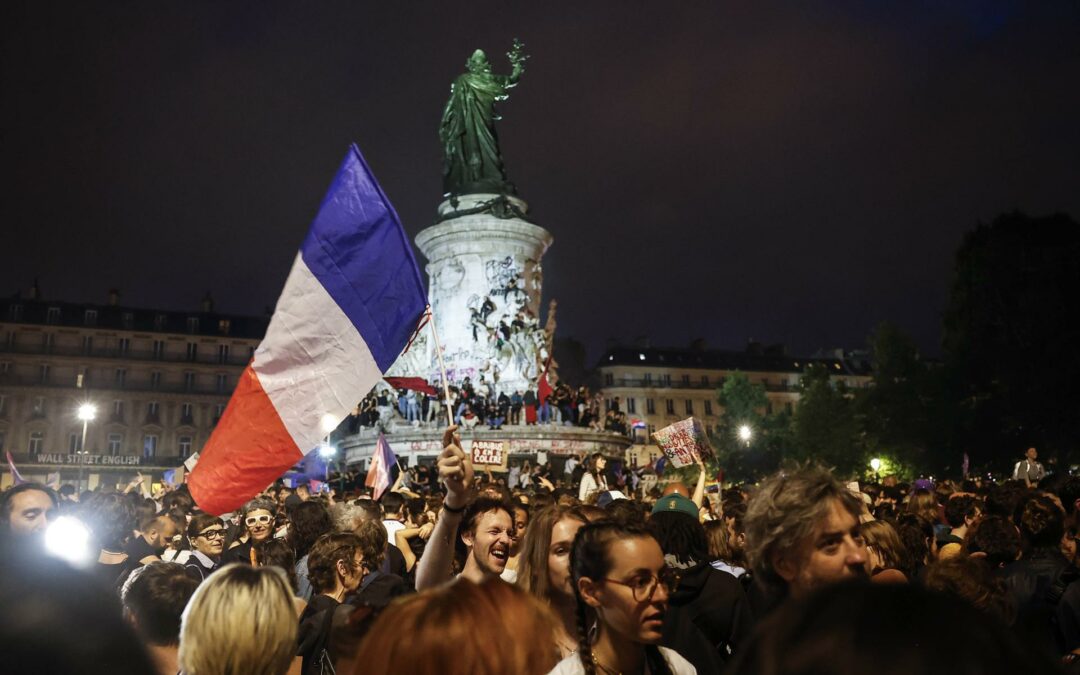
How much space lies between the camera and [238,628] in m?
3.03

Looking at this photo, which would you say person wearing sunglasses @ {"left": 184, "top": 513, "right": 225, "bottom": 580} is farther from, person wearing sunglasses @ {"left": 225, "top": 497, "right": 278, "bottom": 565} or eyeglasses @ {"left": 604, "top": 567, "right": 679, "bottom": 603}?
eyeglasses @ {"left": 604, "top": 567, "right": 679, "bottom": 603}

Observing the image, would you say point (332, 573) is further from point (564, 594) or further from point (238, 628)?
point (238, 628)

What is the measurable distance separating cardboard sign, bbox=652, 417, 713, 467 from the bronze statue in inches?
989

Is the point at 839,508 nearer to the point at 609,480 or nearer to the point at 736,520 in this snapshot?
the point at 736,520

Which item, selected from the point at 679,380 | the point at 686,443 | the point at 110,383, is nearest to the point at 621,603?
the point at 686,443

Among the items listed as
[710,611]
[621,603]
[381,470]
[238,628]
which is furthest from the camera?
[381,470]

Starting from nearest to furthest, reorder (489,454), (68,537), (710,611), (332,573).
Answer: (710,611) < (332,573) < (68,537) < (489,454)

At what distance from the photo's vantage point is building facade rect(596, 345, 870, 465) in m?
83.7

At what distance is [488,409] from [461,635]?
95.3 ft

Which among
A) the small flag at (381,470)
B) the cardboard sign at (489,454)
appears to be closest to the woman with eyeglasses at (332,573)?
the cardboard sign at (489,454)

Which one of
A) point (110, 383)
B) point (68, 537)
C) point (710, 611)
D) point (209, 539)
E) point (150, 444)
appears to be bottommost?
point (710, 611)

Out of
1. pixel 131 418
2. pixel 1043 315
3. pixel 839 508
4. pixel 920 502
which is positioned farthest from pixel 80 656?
pixel 131 418

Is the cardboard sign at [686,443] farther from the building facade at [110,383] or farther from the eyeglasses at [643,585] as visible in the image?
the building facade at [110,383]

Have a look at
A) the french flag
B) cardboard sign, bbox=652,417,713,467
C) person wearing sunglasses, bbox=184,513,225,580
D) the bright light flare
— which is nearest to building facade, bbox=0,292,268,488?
cardboard sign, bbox=652,417,713,467
